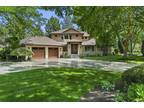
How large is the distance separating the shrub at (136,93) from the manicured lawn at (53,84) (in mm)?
1177

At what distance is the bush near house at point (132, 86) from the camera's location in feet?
19.2

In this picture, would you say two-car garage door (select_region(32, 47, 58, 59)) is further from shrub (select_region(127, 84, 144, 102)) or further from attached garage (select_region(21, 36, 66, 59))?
shrub (select_region(127, 84, 144, 102))

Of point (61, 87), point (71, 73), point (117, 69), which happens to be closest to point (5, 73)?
point (71, 73)

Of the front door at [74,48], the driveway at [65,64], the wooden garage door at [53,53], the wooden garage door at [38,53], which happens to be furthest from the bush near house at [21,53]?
the front door at [74,48]

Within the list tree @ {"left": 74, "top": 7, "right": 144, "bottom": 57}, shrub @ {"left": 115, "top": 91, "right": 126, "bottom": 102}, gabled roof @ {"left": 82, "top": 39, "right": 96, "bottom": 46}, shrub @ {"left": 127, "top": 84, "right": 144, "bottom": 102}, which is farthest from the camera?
gabled roof @ {"left": 82, "top": 39, "right": 96, "bottom": 46}

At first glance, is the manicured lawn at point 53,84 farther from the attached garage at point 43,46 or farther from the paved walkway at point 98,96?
the attached garage at point 43,46

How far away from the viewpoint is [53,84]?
7.54 m

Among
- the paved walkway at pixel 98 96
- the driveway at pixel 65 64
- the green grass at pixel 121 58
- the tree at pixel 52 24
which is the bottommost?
the paved walkway at pixel 98 96

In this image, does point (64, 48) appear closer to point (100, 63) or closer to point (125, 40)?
point (100, 63)

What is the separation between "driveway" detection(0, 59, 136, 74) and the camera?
340 inches

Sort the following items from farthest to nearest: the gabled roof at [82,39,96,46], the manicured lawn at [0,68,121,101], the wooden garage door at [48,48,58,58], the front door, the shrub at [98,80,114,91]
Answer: the wooden garage door at [48,48,58,58] < the front door < the gabled roof at [82,39,96,46] < the shrub at [98,80,114,91] < the manicured lawn at [0,68,121,101]

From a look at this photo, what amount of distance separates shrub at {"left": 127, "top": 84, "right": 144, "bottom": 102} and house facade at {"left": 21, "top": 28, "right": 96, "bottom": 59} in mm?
2350

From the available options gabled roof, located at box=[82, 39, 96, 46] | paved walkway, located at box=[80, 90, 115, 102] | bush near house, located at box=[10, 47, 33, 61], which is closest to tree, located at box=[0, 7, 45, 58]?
bush near house, located at box=[10, 47, 33, 61]
